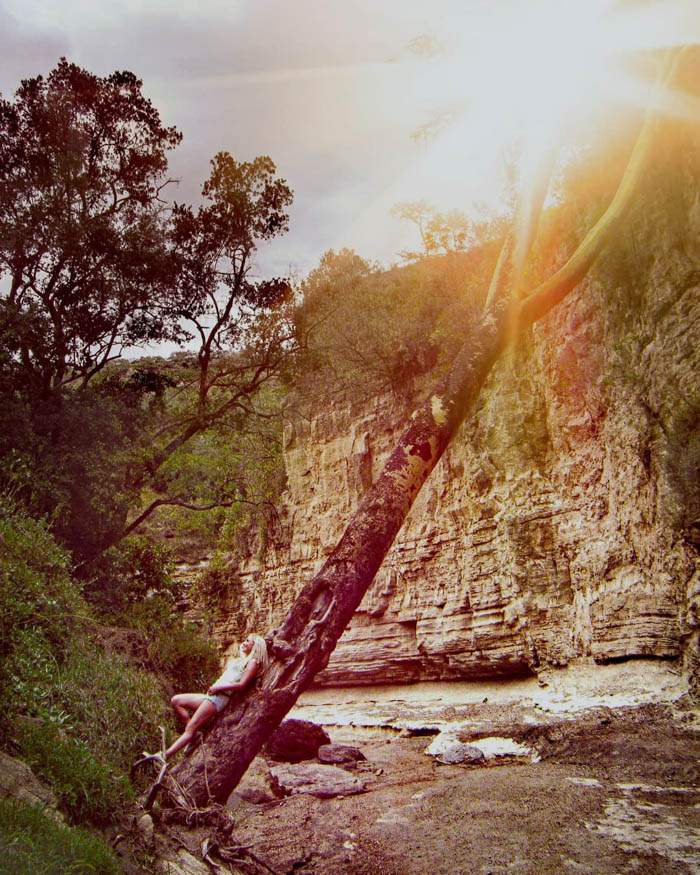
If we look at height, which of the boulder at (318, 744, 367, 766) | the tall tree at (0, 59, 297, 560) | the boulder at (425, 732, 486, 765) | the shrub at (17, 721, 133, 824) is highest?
the tall tree at (0, 59, 297, 560)

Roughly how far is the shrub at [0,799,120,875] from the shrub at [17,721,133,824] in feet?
1.81

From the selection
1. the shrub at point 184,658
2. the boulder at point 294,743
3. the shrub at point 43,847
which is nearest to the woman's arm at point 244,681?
the shrub at point 43,847

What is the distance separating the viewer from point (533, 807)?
20.9 feet

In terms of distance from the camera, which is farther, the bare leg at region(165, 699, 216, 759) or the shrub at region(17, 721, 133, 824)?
the bare leg at region(165, 699, 216, 759)

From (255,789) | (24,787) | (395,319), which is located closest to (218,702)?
(24,787)

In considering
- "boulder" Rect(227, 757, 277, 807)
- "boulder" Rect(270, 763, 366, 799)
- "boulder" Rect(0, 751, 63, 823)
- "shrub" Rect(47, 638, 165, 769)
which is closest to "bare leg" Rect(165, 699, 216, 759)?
"shrub" Rect(47, 638, 165, 769)

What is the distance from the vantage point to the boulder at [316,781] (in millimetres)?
8297

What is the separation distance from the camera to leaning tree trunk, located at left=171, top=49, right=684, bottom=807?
4703 millimetres

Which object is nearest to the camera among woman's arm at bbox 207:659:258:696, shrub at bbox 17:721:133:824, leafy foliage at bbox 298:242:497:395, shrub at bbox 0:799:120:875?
shrub at bbox 0:799:120:875

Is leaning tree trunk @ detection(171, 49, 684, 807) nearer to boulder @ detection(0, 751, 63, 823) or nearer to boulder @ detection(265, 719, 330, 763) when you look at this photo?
boulder @ detection(0, 751, 63, 823)

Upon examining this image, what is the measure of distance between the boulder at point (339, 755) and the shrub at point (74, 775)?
645 cm

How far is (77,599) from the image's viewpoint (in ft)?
28.3

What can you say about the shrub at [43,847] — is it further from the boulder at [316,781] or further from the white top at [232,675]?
the boulder at [316,781]

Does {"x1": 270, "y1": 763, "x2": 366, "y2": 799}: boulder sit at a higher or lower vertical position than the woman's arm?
lower
